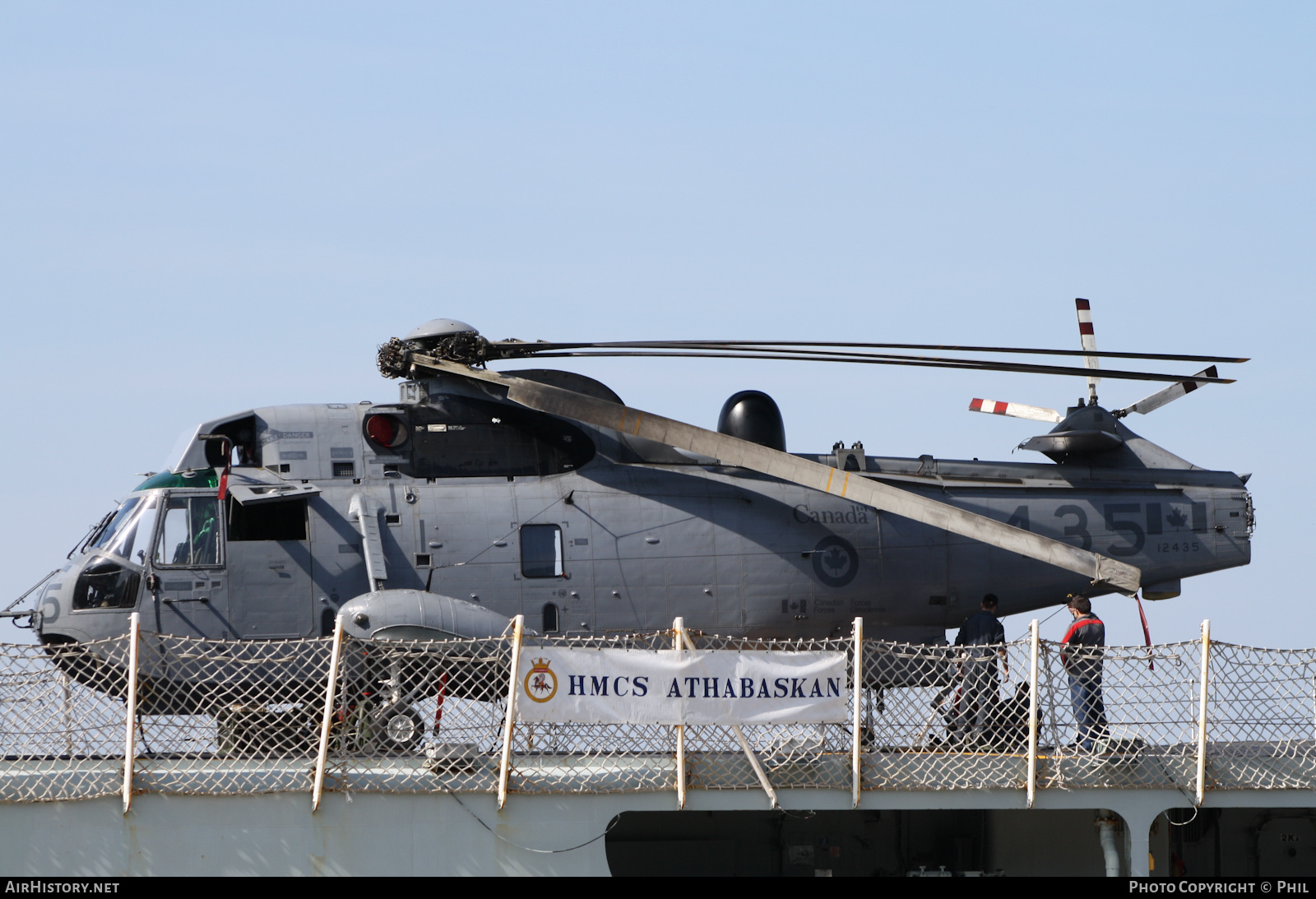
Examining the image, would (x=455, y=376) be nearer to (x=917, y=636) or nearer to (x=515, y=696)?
(x=515, y=696)

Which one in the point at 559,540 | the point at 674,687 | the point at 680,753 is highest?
the point at 559,540

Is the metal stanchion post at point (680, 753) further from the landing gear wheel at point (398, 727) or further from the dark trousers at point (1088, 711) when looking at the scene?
the dark trousers at point (1088, 711)

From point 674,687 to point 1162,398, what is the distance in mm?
9091

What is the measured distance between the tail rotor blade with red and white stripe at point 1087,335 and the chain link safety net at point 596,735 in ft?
19.4

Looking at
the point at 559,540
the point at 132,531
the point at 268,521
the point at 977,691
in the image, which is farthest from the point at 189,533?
the point at 977,691

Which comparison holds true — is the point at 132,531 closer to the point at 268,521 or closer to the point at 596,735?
the point at 268,521

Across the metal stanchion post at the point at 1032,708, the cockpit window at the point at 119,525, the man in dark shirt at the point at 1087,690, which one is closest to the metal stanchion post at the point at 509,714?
the metal stanchion post at the point at 1032,708

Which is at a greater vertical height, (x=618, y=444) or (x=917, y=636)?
(x=618, y=444)

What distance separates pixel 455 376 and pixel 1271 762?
30.0ft

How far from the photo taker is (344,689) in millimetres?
10758

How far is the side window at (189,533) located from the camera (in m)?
13.8

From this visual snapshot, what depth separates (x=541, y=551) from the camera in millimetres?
14484
